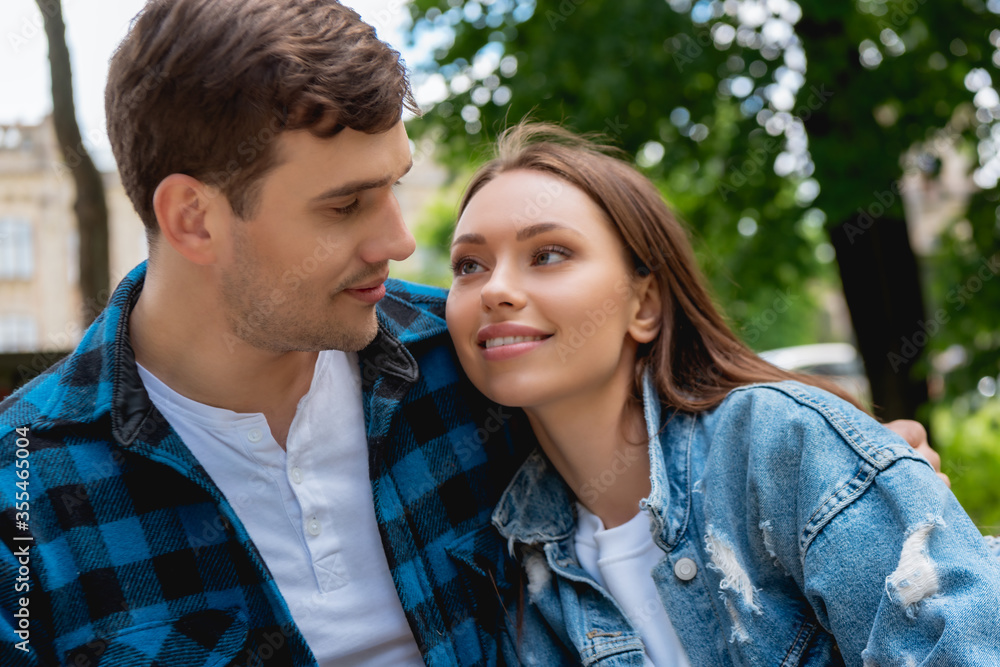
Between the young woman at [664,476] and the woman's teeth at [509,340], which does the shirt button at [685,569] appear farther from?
the woman's teeth at [509,340]

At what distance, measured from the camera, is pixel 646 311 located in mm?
2453

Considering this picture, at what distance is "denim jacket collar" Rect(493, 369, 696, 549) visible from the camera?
2.08 m

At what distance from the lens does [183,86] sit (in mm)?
2160

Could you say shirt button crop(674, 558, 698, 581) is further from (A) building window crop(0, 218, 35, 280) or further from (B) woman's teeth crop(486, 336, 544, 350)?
(A) building window crop(0, 218, 35, 280)

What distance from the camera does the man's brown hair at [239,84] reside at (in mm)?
2127

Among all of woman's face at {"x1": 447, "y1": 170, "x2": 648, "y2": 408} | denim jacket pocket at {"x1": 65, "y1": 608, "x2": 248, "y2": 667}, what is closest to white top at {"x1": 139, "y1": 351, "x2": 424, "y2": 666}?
denim jacket pocket at {"x1": 65, "y1": 608, "x2": 248, "y2": 667}

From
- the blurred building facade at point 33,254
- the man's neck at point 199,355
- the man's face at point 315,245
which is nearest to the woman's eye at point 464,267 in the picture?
the man's face at point 315,245

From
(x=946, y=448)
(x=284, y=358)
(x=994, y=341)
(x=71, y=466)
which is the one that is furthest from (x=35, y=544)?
(x=946, y=448)

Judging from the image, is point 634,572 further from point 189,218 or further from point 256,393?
point 189,218

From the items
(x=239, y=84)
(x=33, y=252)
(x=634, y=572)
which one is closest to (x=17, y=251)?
(x=33, y=252)

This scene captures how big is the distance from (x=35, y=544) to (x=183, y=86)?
44.5 inches

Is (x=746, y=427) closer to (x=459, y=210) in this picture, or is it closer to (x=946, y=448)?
(x=459, y=210)

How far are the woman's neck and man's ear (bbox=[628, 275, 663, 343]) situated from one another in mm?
151

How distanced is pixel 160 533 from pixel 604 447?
Answer: 44.0 inches
